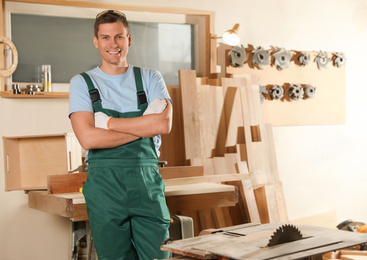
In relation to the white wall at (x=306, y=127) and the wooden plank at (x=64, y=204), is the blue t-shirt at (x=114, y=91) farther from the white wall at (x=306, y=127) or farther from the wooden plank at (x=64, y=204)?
the white wall at (x=306, y=127)

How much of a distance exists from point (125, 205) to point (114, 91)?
56 cm

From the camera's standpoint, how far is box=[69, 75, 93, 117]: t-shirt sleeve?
2354 mm

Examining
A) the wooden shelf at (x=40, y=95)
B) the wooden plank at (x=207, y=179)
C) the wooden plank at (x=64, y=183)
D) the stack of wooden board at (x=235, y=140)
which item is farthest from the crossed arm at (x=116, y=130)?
the stack of wooden board at (x=235, y=140)

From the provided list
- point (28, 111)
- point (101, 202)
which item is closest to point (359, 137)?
point (28, 111)

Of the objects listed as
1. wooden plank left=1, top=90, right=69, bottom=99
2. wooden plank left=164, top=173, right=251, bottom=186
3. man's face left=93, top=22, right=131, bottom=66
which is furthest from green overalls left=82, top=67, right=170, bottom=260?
wooden plank left=1, top=90, right=69, bottom=99

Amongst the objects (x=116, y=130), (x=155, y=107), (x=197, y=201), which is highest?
(x=155, y=107)

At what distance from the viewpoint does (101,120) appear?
7.72 feet

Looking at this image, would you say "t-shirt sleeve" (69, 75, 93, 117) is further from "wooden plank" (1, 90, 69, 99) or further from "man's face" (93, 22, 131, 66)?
"wooden plank" (1, 90, 69, 99)

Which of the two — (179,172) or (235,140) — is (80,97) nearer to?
(179,172)

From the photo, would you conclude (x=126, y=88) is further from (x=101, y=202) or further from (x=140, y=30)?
(x=140, y=30)

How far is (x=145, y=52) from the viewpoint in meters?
4.64

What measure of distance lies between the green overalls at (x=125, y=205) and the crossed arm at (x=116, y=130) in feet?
0.14

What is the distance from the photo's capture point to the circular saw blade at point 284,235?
5.19 ft

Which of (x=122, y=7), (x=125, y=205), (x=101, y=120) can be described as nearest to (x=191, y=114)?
(x=122, y=7)
